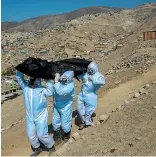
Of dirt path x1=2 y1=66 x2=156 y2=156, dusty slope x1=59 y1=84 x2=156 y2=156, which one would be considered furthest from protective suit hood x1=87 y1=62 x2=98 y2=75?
dirt path x1=2 y1=66 x2=156 y2=156

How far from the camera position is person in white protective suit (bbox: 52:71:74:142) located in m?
6.86

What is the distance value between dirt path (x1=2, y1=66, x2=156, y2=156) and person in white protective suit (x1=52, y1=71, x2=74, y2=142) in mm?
645

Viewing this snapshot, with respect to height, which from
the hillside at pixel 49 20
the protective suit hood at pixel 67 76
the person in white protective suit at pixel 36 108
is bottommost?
the person in white protective suit at pixel 36 108

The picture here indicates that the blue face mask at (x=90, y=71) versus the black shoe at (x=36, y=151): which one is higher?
the blue face mask at (x=90, y=71)

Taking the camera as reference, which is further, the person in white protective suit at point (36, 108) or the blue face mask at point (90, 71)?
the blue face mask at point (90, 71)

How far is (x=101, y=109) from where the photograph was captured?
8891 mm

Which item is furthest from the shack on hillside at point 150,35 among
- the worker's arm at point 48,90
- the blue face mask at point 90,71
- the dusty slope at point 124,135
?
the worker's arm at point 48,90

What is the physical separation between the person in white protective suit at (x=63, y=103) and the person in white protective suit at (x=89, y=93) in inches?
24.9

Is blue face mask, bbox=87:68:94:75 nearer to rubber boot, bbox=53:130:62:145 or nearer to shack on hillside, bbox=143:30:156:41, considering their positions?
rubber boot, bbox=53:130:62:145

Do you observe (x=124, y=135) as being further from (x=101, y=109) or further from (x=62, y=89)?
(x=101, y=109)

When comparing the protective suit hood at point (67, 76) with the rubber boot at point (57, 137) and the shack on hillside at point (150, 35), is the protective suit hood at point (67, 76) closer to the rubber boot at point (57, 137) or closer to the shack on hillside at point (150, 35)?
the rubber boot at point (57, 137)

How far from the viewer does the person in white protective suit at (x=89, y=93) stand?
7.59m

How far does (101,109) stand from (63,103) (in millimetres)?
2043

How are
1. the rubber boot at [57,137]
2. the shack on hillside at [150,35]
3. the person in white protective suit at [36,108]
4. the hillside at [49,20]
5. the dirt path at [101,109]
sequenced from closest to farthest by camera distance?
the person in white protective suit at [36,108] < the rubber boot at [57,137] < the dirt path at [101,109] < the shack on hillside at [150,35] < the hillside at [49,20]
